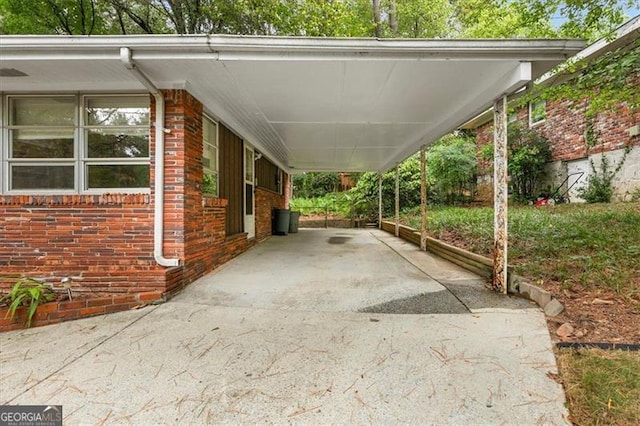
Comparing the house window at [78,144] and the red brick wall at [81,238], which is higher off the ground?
the house window at [78,144]

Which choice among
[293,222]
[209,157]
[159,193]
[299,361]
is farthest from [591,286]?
[293,222]

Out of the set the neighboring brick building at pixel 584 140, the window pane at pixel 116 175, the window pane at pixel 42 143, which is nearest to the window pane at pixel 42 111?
the window pane at pixel 42 143

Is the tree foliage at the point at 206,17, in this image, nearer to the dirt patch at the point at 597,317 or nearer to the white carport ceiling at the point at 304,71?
the white carport ceiling at the point at 304,71

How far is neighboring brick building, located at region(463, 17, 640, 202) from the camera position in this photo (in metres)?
8.33

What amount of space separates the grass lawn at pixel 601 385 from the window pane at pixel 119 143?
4736 mm

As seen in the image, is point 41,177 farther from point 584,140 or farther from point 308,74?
point 584,140

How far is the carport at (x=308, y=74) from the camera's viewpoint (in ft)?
9.50

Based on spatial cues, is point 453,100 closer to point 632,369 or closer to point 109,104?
point 632,369

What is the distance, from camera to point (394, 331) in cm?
263

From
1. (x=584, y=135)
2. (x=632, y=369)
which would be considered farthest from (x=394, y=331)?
(x=584, y=135)

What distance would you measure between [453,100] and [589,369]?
342 centimetres

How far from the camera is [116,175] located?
12.7 feet

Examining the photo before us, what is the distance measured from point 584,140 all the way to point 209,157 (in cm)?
1178

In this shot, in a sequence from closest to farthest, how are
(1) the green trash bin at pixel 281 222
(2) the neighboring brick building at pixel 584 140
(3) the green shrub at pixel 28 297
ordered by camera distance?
1. (3) the green shrub at pixel 28 297
2. (2) the neighboring brick building at pixel 584 140
3. (1) the green trash bin at pixel 281 222
